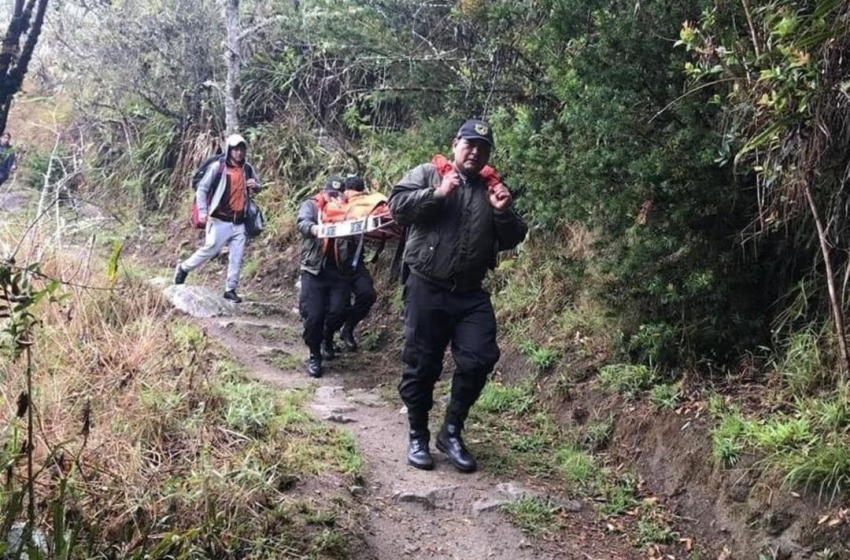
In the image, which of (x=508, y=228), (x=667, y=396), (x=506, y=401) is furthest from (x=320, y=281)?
(x=667, y=396)

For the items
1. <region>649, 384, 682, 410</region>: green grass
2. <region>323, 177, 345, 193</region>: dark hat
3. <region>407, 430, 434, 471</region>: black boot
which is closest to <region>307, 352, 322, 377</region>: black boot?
<region>323, 177, 345, 193</region>: dark hat

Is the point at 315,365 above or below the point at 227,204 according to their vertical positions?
below

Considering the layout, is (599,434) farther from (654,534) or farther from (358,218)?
(358,218)

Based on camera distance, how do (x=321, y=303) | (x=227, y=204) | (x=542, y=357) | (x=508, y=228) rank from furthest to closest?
(x=227, y=204)
(x=321, y=303)
(x=542, y=357)
(x=508, y=228)

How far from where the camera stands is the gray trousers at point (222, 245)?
31.3 feet

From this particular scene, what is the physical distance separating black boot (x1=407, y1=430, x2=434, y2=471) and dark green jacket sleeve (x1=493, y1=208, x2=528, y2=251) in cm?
137

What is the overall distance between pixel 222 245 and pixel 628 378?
19.3 feet

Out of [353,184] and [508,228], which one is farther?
[353,184]

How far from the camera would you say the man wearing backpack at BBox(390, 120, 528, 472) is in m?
4.75

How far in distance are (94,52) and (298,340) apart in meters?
9.20

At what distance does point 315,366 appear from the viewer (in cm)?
741

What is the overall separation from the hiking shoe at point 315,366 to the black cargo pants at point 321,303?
A: 0.06 m

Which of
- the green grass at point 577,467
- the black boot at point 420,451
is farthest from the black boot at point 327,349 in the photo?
the green grass at point 577,467

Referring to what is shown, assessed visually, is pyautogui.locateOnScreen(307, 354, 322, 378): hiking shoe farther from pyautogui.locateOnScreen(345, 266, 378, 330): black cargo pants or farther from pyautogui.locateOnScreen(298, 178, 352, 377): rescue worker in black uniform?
pyautogui.locateOnScreen(345, 266, 378, 330): black cargo pants
